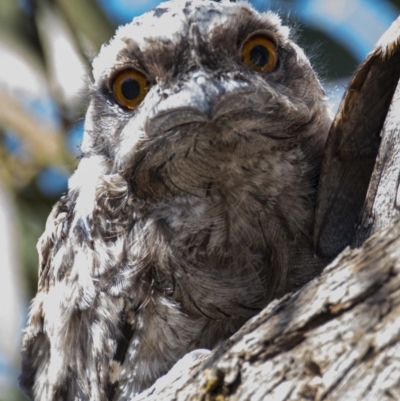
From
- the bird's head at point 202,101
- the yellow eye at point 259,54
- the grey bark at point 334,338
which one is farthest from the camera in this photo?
the yellow eye at point 259,54

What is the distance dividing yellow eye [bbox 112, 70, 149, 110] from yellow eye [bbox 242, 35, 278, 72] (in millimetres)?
356

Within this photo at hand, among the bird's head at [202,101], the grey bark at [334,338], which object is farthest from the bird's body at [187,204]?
the grey bark at [334,338]

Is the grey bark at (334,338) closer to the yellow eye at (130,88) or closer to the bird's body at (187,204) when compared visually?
the bird's body at (187,204)

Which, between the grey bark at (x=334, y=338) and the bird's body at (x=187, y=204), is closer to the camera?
the grey bark at (x=334, y=338)

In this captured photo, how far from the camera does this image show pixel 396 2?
210 inches

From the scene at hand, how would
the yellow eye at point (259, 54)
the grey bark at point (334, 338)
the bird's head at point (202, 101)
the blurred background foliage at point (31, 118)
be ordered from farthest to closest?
the blurred background foliage at point (31, 118) → the yellow eye at point (259, 54) → the bird's head at point (202, 101) → the grey bark at point (334, 338)

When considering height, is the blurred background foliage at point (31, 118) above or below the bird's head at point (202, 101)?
above

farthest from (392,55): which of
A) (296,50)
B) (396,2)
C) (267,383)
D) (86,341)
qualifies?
(396,2)

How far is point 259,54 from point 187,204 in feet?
1.86

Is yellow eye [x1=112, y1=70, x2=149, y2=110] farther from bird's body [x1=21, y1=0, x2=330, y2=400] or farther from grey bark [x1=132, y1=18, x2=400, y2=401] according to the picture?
grey bark [x1=132, y1=18, x2=400, y2=401]

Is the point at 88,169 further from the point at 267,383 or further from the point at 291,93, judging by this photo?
the point at 267,383

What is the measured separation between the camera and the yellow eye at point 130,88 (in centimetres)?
263

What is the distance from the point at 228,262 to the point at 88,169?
651 millimetres

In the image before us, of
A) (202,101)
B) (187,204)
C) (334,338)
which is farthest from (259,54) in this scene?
(334,338)
